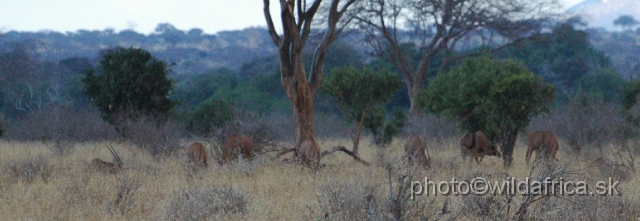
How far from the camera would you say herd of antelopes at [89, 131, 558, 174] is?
11328 mm

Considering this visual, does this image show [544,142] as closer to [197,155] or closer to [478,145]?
[478,145]

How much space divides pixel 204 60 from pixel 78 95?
99.0 feet

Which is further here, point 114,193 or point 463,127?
point 463,127

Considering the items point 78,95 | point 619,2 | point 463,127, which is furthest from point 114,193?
point 619,2

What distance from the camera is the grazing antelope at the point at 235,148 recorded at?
1192 centimetres

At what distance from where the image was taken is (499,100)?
13047 mm

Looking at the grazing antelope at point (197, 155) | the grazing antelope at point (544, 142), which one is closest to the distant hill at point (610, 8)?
the grazing antelope at point (544, 142)

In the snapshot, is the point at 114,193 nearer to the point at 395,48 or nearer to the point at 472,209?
the point at 472,209

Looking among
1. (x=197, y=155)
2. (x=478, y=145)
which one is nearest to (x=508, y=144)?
(x=478, y=145)

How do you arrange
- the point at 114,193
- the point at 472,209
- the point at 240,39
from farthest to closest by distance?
the point at 240,39
the point at 114,193
the point at 472,209

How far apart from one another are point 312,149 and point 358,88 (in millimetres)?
4192

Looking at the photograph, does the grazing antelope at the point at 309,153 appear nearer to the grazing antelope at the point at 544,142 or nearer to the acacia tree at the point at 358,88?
the grazing antelope at the point at 544,142

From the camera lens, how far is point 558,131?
1670 cm

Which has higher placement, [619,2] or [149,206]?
[619,2]
